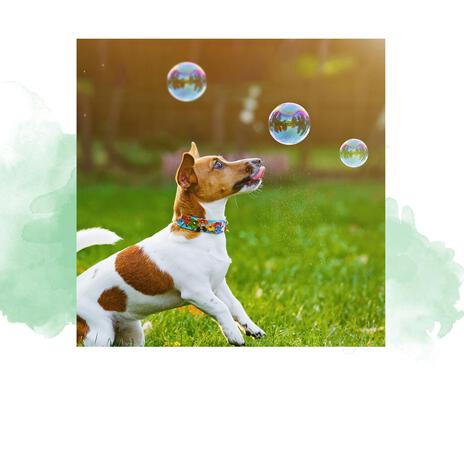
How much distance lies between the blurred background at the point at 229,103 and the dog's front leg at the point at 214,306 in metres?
3.47

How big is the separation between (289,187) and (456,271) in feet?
3.03

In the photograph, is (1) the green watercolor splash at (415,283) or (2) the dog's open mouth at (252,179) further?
(1) the green watercolor splash at (415,283)

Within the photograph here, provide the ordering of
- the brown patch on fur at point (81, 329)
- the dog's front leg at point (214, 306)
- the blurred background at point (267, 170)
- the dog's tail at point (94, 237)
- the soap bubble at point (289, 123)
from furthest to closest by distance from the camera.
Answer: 1. the blurred background at point (267, 170)
2. the soap bubble at point (289, 123)
3. the dog's tail at point (94, 237)
4. the brown patch on fur at point (81, 329)
5. the dog's front leg at point (214, 306)

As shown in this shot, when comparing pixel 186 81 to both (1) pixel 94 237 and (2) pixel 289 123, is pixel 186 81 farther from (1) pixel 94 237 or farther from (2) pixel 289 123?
(1) pixel 94 237

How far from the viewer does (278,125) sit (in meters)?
3.67

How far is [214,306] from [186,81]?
3.94ft

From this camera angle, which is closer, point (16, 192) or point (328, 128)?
point (16, 192)

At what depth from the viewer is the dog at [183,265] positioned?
3227 millimetres

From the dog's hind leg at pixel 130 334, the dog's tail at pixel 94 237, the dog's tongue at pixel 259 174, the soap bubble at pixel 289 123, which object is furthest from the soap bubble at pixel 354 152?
the dog's hind leg at pixel 130 334

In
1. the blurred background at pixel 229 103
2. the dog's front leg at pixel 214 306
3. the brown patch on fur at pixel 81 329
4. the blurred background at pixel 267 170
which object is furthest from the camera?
the blurred background at pixel 229 103

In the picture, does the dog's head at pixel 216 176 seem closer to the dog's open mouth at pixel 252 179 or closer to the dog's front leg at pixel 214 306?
the dog's open mouth at pixel 252 179

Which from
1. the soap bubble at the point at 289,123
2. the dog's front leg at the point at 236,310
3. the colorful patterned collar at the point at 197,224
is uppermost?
the soap bubble at the point at 289,123
